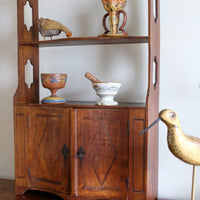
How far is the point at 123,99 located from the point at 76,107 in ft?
1.38

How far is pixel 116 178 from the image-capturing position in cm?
160

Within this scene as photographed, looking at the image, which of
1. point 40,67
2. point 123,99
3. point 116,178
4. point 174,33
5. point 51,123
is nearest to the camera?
point 116,178

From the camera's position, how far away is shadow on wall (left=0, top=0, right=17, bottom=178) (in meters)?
2.19

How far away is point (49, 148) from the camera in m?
1.73

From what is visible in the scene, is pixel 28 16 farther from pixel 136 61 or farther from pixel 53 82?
pixel 136 61

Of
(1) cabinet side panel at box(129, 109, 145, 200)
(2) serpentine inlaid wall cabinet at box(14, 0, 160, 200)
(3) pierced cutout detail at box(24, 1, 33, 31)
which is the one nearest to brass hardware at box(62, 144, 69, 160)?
(2) serpentine inlaid wall cabinet at box(14, 0, 160, 200)

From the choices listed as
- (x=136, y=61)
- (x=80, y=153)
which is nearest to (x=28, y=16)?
(x=136, y=61)

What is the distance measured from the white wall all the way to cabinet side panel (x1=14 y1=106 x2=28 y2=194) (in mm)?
376

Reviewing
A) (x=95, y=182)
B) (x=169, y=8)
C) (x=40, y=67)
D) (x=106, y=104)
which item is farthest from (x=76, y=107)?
(x=169, y=8)

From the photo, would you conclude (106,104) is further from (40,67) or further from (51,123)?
(40,67)

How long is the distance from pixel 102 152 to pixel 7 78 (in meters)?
1.02

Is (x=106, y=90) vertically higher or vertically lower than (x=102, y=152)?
higher

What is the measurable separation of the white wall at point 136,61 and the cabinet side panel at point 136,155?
371mm

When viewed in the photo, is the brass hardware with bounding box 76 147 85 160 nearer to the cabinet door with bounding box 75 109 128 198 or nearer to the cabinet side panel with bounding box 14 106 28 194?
the cabinet door with bounding box 75 109 128 198
